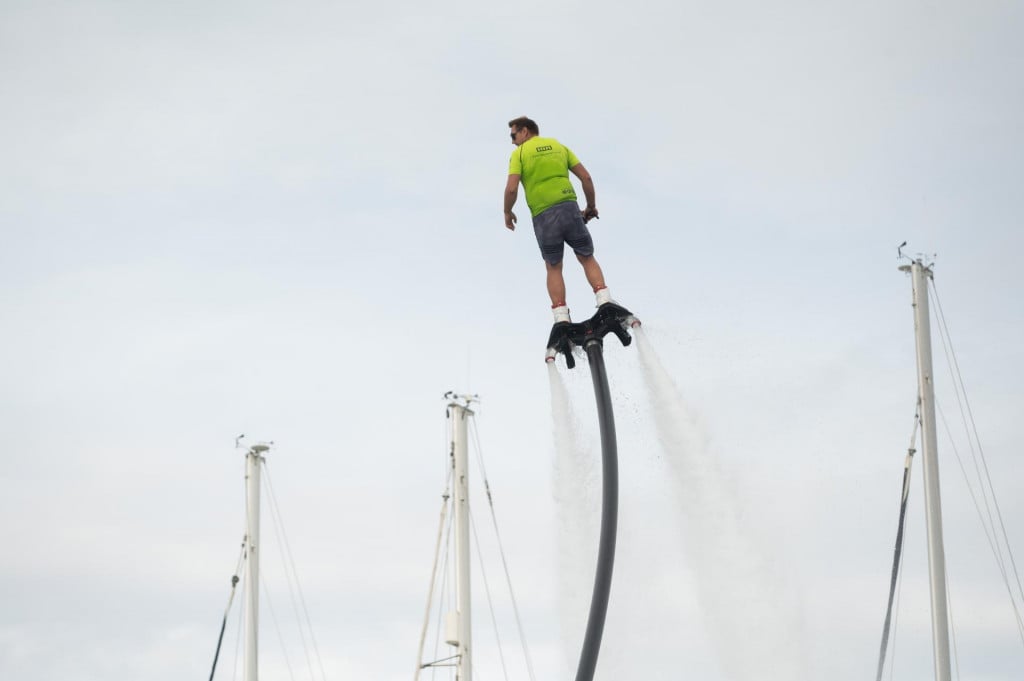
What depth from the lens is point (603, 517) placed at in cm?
A: 2397

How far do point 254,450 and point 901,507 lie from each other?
61.3ft

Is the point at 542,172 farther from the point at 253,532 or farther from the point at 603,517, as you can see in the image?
the point at 253,532

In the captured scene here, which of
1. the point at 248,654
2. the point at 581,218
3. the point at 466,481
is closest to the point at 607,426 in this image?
the point at 581,218

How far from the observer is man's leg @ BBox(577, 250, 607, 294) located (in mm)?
25453

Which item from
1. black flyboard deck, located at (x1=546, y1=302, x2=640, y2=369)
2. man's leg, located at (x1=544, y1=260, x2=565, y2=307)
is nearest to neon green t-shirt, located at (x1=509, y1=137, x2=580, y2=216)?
man's leg, located at (x1=544, y1=260, x2=565, y2=307)

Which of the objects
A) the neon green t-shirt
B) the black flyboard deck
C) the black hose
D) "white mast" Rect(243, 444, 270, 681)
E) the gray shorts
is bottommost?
the black hose

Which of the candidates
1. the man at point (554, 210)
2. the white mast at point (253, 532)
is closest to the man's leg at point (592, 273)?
the man at point (554, 210)

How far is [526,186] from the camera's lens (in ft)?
84.1

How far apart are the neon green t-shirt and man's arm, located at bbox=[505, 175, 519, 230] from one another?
129 millimetres

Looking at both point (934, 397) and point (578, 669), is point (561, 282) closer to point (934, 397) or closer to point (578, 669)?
point (578, 669)

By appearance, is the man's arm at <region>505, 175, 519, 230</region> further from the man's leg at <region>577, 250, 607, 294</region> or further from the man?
the man's leg at <region>577, 250, 607, 294</region>

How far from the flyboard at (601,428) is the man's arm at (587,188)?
1.51 metres

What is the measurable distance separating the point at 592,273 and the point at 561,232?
0.76 meters

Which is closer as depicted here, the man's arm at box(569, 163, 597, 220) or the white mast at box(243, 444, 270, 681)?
the man's arm at box(569, 163, 597, 220)
